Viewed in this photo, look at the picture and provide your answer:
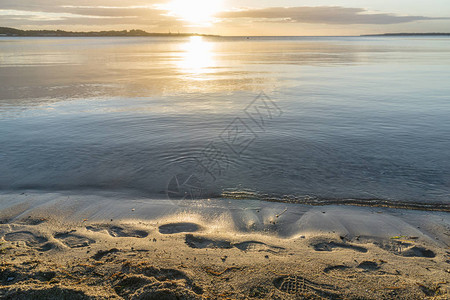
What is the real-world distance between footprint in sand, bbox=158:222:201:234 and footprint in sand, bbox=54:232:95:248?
1235mm

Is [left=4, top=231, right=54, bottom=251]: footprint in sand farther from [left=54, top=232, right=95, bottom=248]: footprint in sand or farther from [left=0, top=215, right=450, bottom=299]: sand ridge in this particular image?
[left=54, top=232, right=95, bottom=248]: footprint in sand

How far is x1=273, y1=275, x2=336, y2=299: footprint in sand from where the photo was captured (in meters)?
3.80

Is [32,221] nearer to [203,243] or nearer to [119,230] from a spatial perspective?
[119,230]

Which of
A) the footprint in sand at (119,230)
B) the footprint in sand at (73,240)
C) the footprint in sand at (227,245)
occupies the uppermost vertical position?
the footprint in sand at (73,240)

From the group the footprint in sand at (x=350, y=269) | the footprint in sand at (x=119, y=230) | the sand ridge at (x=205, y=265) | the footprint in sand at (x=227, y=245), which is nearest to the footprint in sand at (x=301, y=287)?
the sand ridge at (x=205, y=265)

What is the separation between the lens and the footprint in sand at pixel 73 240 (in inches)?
198

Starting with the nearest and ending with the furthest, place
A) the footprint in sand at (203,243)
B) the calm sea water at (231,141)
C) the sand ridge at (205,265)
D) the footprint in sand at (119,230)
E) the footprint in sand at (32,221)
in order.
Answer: the sand ridge at (205,265)
the footprint in sand at (203,243)
the footprint in sand at (119,230)
the footprint in sand at (32,221)
the calm sea water at (231,141)

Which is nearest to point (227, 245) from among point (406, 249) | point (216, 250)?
point (216, 250)

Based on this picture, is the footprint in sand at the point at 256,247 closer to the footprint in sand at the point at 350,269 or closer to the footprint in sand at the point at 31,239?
the footprint in sand at the point at 350,269

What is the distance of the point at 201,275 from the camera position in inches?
162

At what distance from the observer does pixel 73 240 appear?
521cm

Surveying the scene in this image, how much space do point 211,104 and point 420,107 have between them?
11.1 meters

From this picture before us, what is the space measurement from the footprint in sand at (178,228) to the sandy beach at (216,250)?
4 centimetres

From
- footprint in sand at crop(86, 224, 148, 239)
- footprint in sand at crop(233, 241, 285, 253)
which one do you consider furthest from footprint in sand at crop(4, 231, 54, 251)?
footprint in sand at crop(233, 241, 285, 253)
